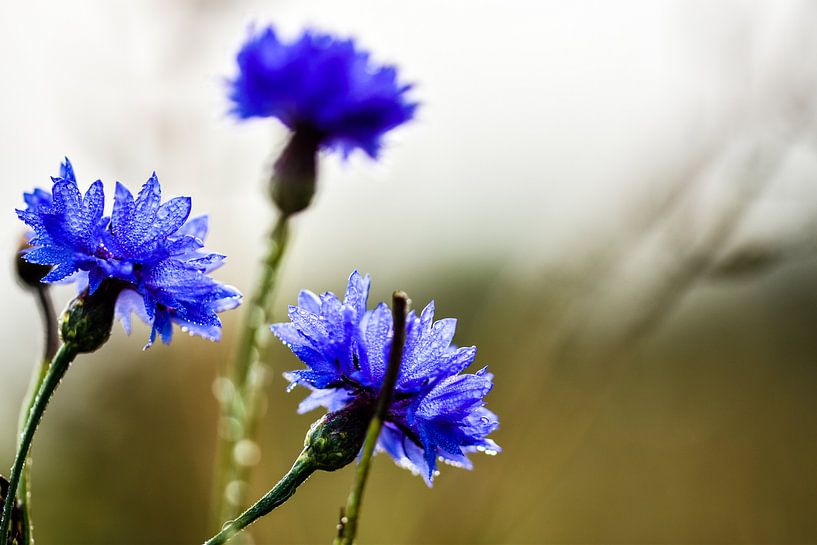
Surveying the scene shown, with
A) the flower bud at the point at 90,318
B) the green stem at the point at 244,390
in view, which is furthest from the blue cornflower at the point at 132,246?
the green stem at the point at 244,390

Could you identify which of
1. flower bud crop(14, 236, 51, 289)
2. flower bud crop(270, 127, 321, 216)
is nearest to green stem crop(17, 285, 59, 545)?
flower bud crop(14, 236, 51, 289)

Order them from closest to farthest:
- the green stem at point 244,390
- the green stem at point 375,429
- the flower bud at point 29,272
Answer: the green stem at point 375,429 < the flower bud at point 29,272 < the green stem at point 244,390

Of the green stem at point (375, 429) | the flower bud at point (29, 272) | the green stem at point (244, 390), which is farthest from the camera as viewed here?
the green stem at point (244, 390)

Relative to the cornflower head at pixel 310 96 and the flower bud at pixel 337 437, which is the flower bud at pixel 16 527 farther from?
the cornflower head at pixel 310 96

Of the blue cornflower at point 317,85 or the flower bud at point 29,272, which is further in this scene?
the blue cornflower at point 317,85

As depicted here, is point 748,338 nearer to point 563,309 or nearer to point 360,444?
point 563,309

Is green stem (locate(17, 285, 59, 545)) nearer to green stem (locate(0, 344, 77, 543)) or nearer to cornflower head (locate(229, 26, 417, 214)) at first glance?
green stem (locate(0, 344, 77, 543))

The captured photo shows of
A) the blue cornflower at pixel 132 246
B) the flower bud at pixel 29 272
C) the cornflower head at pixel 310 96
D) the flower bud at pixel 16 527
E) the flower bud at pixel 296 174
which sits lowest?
the flower bud at pixel 16 527

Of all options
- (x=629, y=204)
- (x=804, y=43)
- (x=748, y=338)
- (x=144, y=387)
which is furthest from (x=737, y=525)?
(x=144, y=387)
